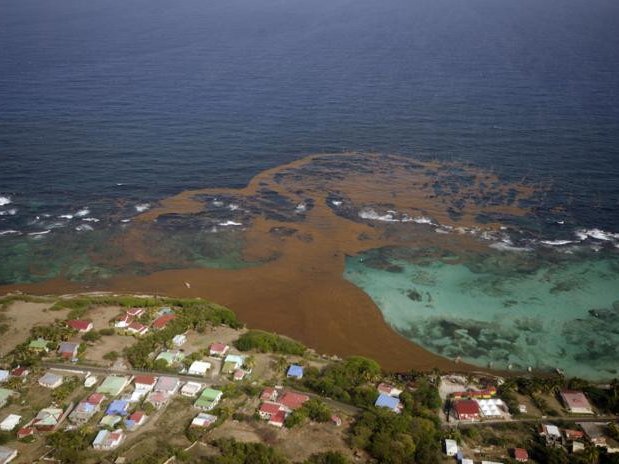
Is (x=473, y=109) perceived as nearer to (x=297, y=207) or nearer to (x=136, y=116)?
(x=297, y=207)

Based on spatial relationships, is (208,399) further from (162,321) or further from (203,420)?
(162,321)

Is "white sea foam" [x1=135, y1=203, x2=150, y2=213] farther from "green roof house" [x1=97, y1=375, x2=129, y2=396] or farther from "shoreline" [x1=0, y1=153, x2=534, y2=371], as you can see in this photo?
"green roof house" [x1=97, y1=375, x2=129, y2=396]

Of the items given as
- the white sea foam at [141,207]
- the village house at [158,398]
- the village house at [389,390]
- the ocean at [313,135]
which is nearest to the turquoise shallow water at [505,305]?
the ocean at [313,135]

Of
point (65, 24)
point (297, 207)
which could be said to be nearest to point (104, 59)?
point (65, 24)

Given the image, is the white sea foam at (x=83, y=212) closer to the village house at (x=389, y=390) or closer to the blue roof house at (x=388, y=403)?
the village house at (x=389, y=390)

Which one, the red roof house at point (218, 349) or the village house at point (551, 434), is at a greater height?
the red roof house at point (218, 349)
